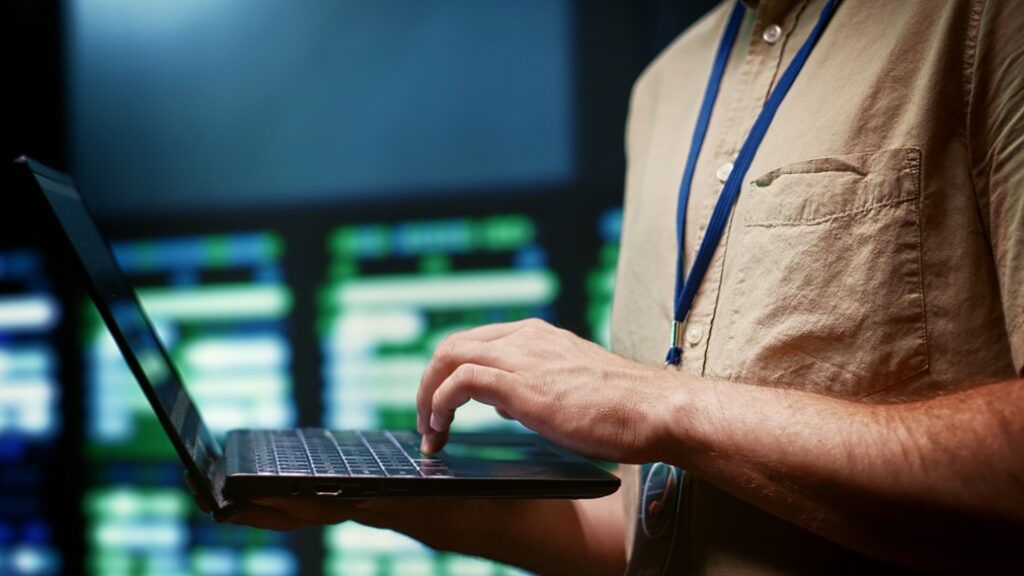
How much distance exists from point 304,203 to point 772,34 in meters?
1.52

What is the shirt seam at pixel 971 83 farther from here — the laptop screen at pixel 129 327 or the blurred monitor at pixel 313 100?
the blurred monitor at pixel 313 100

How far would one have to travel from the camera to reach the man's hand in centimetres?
69

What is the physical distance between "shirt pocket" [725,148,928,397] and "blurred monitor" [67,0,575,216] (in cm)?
130

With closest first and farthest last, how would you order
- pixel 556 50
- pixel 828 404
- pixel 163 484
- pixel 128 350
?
1. pixel 828 404
2. pixel 128 350
3. pixel 556 50
4. pixel 163 484

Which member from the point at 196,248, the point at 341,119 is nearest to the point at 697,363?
the point at 341,119

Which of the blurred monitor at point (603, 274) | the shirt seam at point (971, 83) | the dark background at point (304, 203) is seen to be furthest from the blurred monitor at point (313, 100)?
the shirt seam at point (971, 83)

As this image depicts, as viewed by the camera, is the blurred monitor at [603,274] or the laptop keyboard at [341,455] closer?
the laptop keyboard at [341,455]

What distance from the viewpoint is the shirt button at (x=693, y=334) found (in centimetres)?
83

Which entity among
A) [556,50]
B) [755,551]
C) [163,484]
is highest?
[556,50]

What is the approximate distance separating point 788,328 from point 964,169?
19cm

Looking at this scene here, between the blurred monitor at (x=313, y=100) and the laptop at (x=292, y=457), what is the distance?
1.19m

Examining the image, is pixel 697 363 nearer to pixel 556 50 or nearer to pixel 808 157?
pixel 808 157

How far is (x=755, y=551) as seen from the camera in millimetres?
754

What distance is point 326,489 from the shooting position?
733 mm
